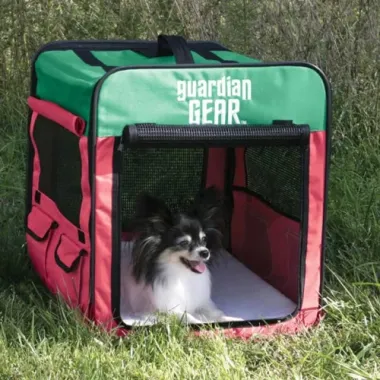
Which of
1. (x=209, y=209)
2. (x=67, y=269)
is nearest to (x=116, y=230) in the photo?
(x=67, y=269)

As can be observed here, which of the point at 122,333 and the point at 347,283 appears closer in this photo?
the point at 122,333

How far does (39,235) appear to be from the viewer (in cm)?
396

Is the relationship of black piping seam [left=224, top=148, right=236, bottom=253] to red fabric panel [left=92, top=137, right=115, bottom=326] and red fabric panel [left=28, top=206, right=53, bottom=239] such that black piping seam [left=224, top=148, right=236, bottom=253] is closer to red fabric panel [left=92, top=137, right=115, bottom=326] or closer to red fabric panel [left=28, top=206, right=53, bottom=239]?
red fabric panel [left=28, top=206, right=53, bottom=239]

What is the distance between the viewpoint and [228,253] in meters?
4.45

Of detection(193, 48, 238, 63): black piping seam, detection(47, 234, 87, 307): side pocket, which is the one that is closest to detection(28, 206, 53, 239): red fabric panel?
detection(47, 234, 87, 307): side pocket

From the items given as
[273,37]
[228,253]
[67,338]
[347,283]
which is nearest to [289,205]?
[347,283]

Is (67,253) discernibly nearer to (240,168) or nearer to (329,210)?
(240,168)

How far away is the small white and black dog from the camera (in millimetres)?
3586

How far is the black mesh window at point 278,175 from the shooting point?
146 inches

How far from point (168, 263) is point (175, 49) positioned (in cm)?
81

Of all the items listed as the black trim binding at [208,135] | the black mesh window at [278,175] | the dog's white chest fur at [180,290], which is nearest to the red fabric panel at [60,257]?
the dog's white chest fur at [180,290]

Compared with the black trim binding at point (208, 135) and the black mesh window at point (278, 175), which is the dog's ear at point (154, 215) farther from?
the black mesh window at point (278, 175)

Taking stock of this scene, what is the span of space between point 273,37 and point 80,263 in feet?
8.36

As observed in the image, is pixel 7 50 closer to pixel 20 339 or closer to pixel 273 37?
pixel 273 37
